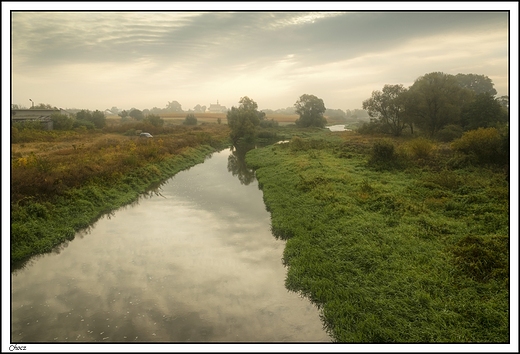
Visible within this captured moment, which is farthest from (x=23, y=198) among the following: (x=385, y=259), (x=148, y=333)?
(x=385, y=259)

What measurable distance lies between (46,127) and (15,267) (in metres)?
50.6

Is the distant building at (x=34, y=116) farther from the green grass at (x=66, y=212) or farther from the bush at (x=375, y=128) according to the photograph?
the bush at (x=375, y=128)

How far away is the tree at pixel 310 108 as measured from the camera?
9481 cm

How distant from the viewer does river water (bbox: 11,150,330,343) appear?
9.08m

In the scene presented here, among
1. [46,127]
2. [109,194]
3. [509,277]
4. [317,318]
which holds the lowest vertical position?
[317,318]

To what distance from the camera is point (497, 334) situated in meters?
7.88

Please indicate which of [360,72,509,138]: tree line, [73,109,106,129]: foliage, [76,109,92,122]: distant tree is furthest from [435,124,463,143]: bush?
[76,109,92,122]: distant tree

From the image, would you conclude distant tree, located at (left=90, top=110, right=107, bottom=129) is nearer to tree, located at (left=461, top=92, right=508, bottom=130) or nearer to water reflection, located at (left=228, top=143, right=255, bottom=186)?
water reflection, located at (left=228, top=143, right=255, bottom=186)

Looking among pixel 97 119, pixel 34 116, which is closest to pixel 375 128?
pixel 97 119

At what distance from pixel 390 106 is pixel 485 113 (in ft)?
48.9

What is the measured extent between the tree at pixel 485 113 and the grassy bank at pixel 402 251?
66.4ft

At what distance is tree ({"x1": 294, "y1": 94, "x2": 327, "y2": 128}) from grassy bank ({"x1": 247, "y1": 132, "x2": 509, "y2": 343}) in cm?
7332

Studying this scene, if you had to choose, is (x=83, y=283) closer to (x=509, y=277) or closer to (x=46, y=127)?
(x=509, y=277)

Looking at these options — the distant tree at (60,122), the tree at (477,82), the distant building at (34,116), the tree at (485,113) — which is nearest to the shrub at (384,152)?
the tree at (485,113)
